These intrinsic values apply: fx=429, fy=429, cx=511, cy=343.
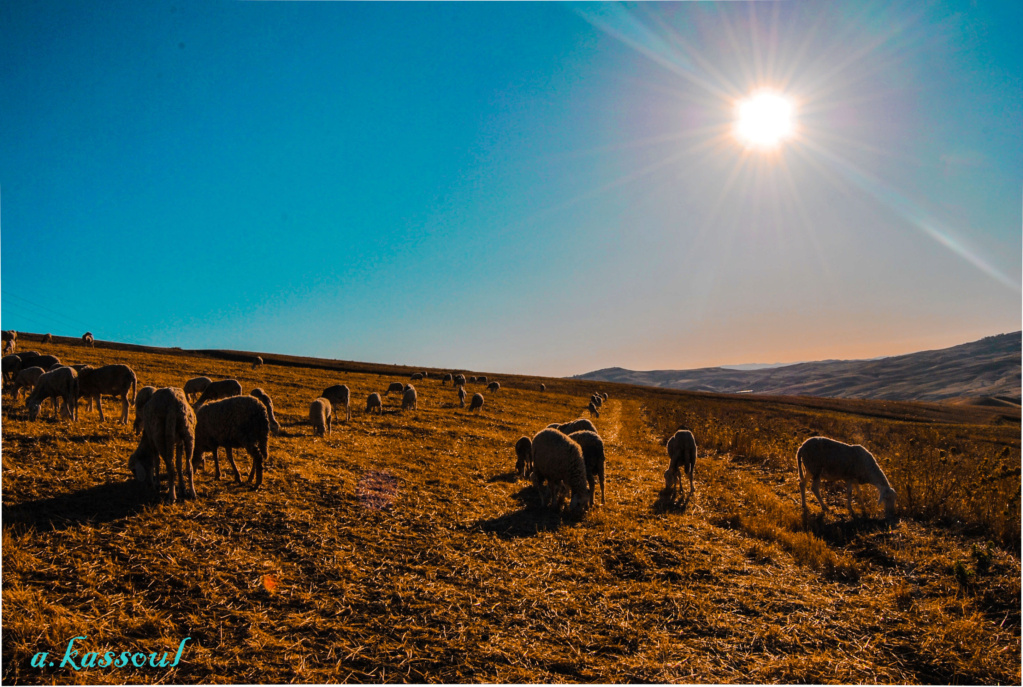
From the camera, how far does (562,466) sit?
36.6ft

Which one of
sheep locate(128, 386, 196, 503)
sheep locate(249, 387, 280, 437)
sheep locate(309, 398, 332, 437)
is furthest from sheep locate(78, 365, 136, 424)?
sheep locate(128, 386, 196, 503)

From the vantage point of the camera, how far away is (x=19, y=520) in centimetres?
704

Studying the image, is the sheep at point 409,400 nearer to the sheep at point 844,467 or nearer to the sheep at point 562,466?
the sheep at point 562,466

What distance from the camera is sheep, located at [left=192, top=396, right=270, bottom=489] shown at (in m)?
10.1

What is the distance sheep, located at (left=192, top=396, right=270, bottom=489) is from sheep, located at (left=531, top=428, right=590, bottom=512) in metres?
6.83

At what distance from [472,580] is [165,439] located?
682cm

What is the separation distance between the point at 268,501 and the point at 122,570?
317 centimetres

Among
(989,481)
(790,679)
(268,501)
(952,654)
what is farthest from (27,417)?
(989,481)

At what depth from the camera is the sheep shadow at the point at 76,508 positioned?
6.97 m

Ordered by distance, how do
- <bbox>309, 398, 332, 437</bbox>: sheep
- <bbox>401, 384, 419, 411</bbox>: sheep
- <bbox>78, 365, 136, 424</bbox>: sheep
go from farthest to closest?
1. <bbox>401, 384, 419, 411</bbox>: sheep
2. <bbox>309, 398, 332, 437</bbox>: sheep
3. <bbox>78, 365, 136, 424</bbox>: sheep

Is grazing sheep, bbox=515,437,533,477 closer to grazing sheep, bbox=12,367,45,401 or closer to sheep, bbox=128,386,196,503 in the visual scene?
sheep, bbox=128,386,196,503

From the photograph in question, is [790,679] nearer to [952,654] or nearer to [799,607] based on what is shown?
[799,607]

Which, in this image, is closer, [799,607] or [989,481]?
[799,607]

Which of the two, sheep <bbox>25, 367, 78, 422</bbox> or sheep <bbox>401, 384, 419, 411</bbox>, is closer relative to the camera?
sheep <bbox>25, 367, 78, 422</bbox>
